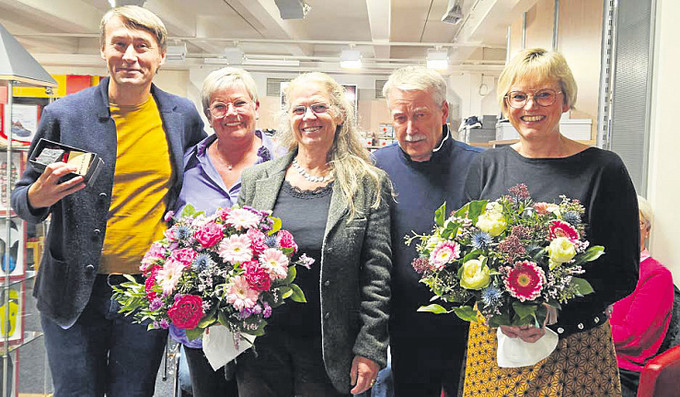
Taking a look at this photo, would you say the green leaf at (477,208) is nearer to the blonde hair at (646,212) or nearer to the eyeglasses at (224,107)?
the eyeglasses at (224,107)

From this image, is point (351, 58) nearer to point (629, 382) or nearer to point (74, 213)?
point (629, 382)

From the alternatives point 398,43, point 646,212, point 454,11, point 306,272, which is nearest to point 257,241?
point 306,272

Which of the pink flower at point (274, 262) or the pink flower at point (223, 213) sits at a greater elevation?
the pink flower at point (223, 213)

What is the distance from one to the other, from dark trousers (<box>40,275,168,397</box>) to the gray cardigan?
0.06m

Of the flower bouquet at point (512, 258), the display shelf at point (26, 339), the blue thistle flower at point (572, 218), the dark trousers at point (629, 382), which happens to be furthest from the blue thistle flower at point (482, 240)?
the display shelf at point (26, 339)

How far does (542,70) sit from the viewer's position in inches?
73.0

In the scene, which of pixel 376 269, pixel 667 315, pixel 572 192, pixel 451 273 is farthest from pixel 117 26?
pixel 667 315

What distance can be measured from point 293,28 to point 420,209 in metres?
9.25

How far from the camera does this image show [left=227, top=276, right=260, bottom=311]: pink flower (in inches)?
67.0

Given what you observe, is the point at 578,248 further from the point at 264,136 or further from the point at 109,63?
the point at 109,63

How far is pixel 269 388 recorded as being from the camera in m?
1.94

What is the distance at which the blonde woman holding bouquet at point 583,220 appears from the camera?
177 centimetres

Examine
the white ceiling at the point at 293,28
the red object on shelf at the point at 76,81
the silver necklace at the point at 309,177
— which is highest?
the white ceiling at the point at 293,28

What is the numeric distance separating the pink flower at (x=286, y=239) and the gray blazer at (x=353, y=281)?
0.40 ft
